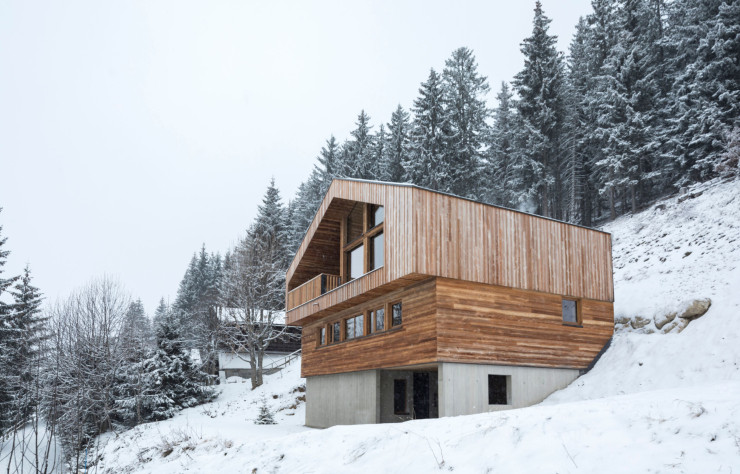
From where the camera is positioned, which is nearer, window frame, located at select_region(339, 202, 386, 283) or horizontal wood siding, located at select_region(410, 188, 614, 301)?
horizontal wood siding, located at select_region(410, 188, 614, 301)

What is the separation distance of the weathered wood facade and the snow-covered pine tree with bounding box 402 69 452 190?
1705 cm

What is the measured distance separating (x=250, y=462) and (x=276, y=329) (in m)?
25.3

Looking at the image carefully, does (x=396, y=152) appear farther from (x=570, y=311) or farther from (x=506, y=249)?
(x=506, y=249)

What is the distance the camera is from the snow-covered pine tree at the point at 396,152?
40625 mm

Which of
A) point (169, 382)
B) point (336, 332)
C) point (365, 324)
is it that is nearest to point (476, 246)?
point (365, 324)

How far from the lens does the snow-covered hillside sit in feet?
22.5

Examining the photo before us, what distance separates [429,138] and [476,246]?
21708mm

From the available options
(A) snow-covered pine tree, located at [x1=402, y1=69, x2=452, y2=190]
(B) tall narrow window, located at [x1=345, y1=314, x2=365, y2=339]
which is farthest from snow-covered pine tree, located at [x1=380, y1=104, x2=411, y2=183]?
(B) tall narrow window, located at [x1=345, y1=314, x2=365, y2=339]

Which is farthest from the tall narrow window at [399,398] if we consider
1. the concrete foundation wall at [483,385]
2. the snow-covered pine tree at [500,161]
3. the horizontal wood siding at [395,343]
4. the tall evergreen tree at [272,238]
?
the snow-covered pine tree at [500,161]

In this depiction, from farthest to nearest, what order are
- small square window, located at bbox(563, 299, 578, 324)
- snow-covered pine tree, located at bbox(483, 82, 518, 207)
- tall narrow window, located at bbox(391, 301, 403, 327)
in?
snow-covered pine tree, located at bbox(483, 82, 518, 207) → small square window, located at bbox(563, 299, 578, 324) → tall narrow window, located at bbox(391, 301, 403, 327)

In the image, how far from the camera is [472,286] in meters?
15.2

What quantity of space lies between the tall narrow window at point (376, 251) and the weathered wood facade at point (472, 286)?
185 millimetres

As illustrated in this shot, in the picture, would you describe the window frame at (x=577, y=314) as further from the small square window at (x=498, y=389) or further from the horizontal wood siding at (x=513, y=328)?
the small square window at (x=498, y=389)

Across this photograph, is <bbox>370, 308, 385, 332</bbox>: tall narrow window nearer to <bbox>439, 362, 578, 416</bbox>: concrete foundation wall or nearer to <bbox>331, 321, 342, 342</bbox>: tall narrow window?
<bbox>331, 321, 342, 342</bbox>: tall narrow window
